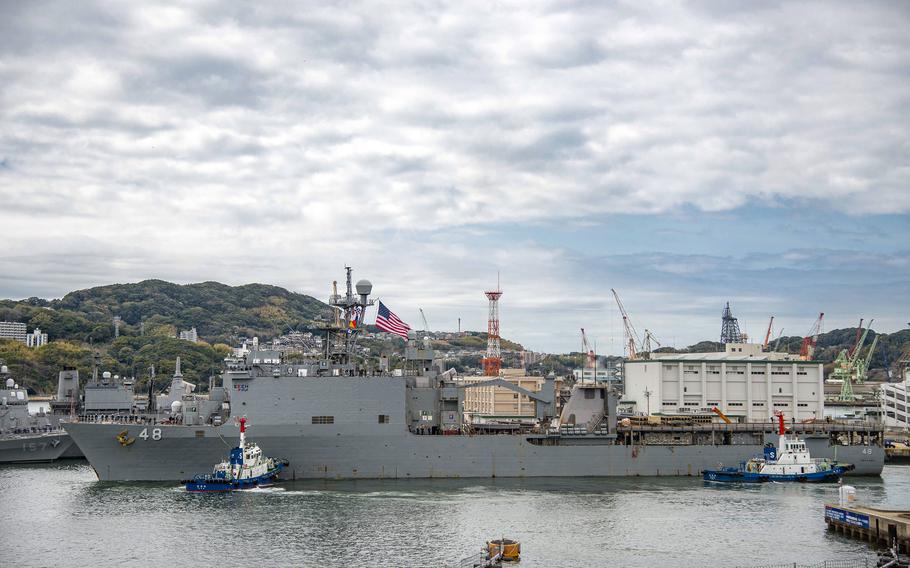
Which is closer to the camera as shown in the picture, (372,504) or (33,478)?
(372,504)

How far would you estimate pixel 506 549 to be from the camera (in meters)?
23.9

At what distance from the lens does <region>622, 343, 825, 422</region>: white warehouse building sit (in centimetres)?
5581

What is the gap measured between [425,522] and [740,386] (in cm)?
3426

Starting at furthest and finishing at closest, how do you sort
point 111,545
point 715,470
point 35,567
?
1. point 715,470
2. point 111,545
3. point 35,567

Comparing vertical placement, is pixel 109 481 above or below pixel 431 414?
below

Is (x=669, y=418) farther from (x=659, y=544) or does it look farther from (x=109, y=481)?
(x=109, y=481)

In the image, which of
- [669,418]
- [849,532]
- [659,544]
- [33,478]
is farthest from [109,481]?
[849,532]

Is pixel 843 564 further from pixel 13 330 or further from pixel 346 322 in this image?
pixel 13 330

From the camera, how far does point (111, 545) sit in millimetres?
26172

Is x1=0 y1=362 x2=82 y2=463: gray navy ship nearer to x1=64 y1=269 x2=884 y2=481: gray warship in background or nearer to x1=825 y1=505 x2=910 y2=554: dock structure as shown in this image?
Answer: x1=64 y1=269 x2=884 y2=481: gray warship in background

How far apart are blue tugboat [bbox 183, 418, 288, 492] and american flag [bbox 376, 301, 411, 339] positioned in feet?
25.7

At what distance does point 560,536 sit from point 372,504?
844cm

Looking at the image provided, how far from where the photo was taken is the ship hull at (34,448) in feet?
158

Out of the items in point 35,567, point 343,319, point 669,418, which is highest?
point 343,319
